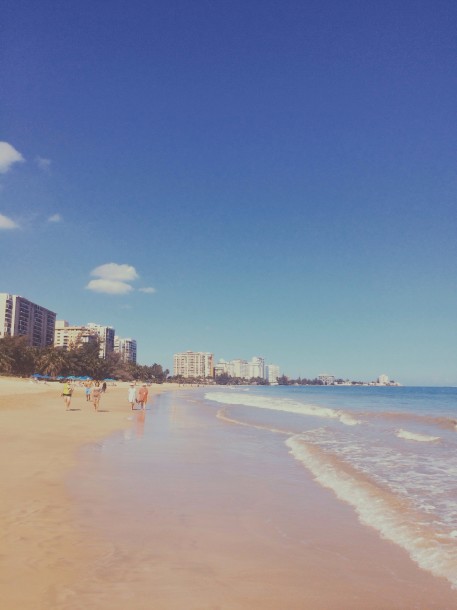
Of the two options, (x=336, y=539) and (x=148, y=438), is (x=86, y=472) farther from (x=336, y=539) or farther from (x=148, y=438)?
(x=148, y=438)

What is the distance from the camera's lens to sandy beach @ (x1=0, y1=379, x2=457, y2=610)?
3992 millimetres

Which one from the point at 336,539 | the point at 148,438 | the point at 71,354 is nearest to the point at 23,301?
the point at 71,354

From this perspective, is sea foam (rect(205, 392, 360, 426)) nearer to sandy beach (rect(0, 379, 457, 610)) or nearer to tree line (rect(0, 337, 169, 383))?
sandy beach (rect(0, 379, 457, 610))

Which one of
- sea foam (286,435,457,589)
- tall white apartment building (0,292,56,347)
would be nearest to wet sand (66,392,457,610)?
sea foam (286,435,457,589)

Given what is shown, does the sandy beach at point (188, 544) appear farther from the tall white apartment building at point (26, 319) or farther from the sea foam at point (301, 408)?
the tall white apartment building at point (26, 319)

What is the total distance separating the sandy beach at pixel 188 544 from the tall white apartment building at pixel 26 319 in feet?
486

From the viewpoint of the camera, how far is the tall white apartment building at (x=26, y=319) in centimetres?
15950

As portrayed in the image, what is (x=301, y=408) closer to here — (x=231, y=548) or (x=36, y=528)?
(x=231, y=548)

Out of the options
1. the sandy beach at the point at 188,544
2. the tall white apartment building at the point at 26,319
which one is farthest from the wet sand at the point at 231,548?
the tall white apartment building at the point at 26,319

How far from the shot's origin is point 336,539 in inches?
228

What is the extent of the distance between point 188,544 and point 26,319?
18333 cm

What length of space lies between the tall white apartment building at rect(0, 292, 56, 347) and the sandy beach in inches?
5827

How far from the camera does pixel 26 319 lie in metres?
172

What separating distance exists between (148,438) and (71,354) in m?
99.2
